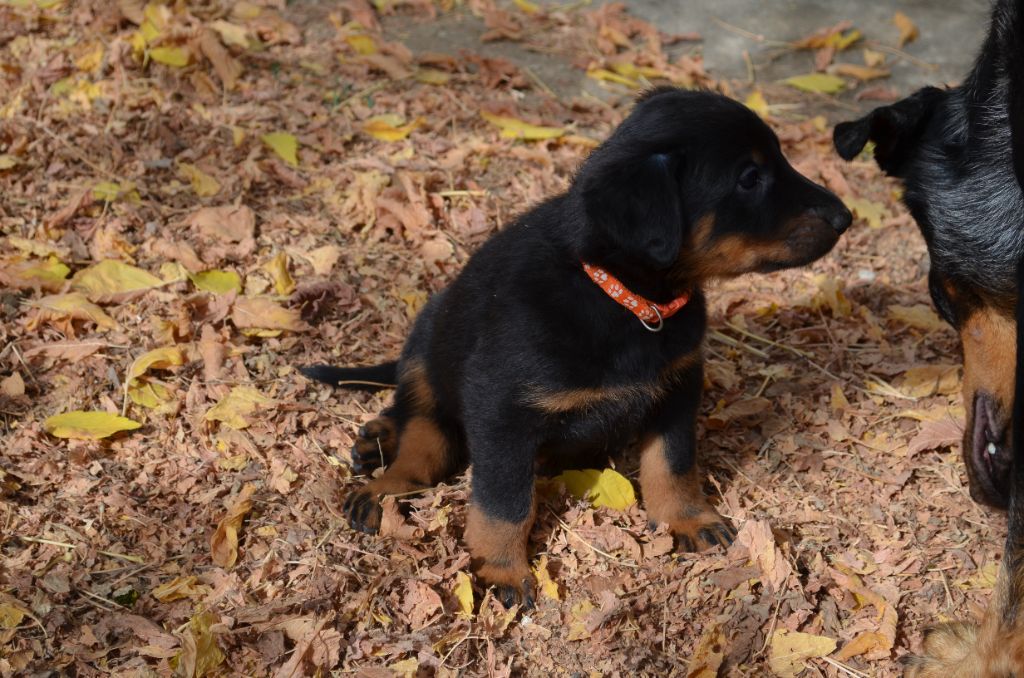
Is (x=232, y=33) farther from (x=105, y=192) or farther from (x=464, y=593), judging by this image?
(x=464, y=593)

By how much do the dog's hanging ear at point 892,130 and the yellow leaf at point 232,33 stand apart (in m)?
4.44

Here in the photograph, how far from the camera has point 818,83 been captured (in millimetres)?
7863

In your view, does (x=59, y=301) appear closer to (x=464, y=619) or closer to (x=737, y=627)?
(x=464, y=619)

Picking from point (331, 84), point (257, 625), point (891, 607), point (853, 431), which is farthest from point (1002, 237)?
point (331, 84)

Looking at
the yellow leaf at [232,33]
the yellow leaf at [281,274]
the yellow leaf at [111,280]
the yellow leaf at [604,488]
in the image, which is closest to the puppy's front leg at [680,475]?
the yellow leaf at [604,488]

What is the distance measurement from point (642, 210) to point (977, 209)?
163 centimetres

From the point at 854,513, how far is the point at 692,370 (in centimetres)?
99

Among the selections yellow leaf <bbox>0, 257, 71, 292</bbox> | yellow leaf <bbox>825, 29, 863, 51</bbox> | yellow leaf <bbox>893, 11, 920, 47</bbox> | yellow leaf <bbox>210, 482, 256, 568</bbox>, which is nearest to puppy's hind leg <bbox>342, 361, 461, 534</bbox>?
yellow leaf <bbox>210, 482, 256, 568</bbox>

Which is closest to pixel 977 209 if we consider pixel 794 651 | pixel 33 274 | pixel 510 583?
pixel 794 651

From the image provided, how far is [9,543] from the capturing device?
4164mm

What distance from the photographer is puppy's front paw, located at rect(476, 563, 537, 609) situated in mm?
4074

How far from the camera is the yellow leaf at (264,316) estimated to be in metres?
5.25

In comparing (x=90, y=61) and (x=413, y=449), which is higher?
(x=90, y=61)

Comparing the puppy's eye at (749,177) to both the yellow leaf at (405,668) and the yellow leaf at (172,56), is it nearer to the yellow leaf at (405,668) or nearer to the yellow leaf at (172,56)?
the yellow leaf at (405,668)
